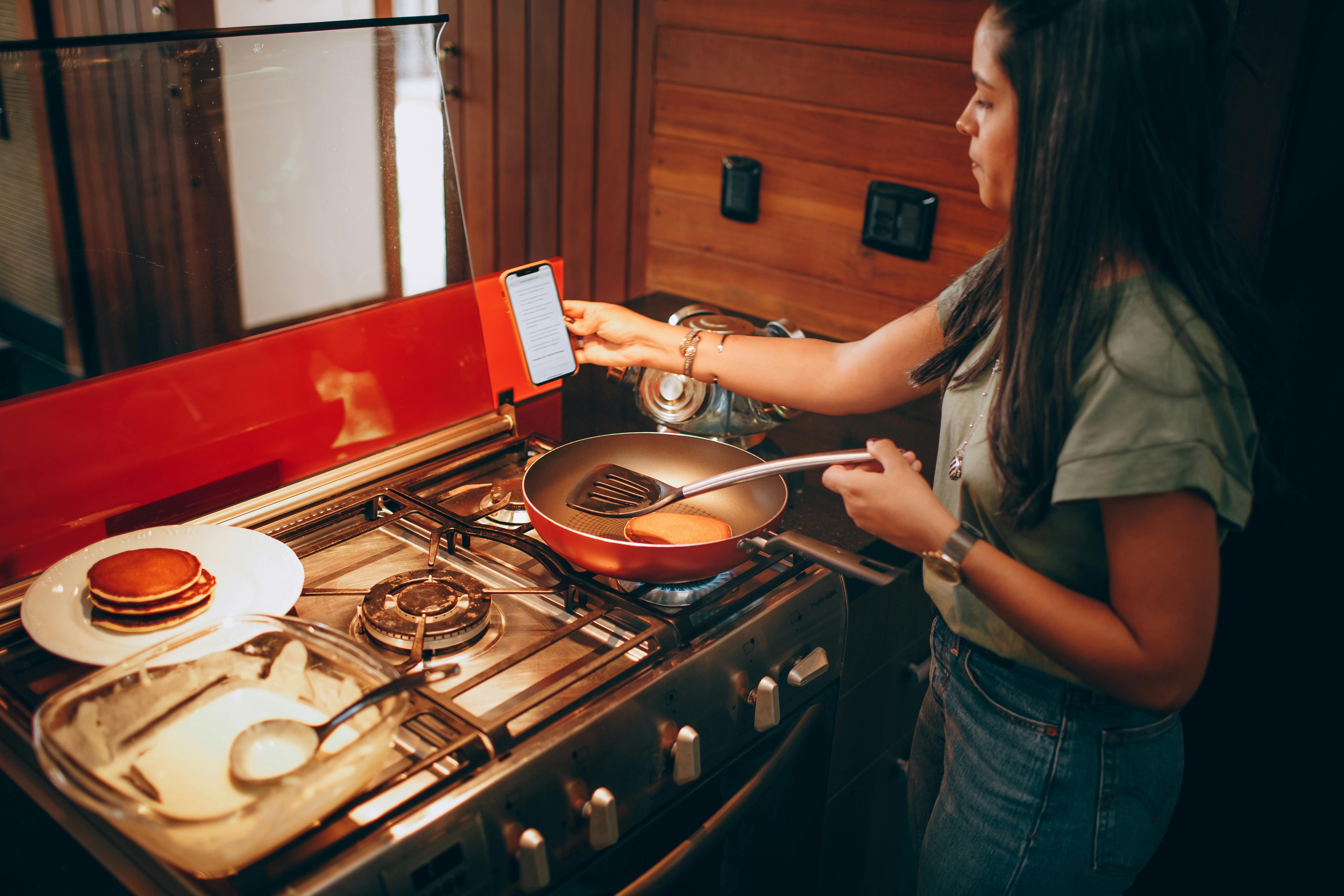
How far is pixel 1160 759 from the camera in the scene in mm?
936

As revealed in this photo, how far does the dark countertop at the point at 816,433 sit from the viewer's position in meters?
1.26

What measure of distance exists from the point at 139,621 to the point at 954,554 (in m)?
0.73

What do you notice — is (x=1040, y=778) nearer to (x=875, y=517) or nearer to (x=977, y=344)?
(x=875, y=517)

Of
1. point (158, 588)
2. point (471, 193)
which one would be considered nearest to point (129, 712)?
point (158, 588)

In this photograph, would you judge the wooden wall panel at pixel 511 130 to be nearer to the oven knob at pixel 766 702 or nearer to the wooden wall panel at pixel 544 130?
the wooden wall panel at pixel 544 130

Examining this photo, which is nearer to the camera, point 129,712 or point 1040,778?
point 129,712

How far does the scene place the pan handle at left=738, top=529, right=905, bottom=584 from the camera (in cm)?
93

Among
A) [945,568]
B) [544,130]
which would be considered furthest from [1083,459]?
[544,130]

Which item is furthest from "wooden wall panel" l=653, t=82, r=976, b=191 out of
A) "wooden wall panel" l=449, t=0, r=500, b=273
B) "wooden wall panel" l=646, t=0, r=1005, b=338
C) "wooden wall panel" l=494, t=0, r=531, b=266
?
"wooden wall panel" l=449, t=0, r=500, b=273

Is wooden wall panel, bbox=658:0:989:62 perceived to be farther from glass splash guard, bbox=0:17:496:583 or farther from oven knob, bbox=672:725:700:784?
oven knob, bbox=672:725:700:784

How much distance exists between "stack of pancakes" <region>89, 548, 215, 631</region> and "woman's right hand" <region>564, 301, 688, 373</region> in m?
0.61

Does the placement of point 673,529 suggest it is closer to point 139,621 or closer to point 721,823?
point 721,823

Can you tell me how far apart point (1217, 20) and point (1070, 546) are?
439mm

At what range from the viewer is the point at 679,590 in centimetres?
108
